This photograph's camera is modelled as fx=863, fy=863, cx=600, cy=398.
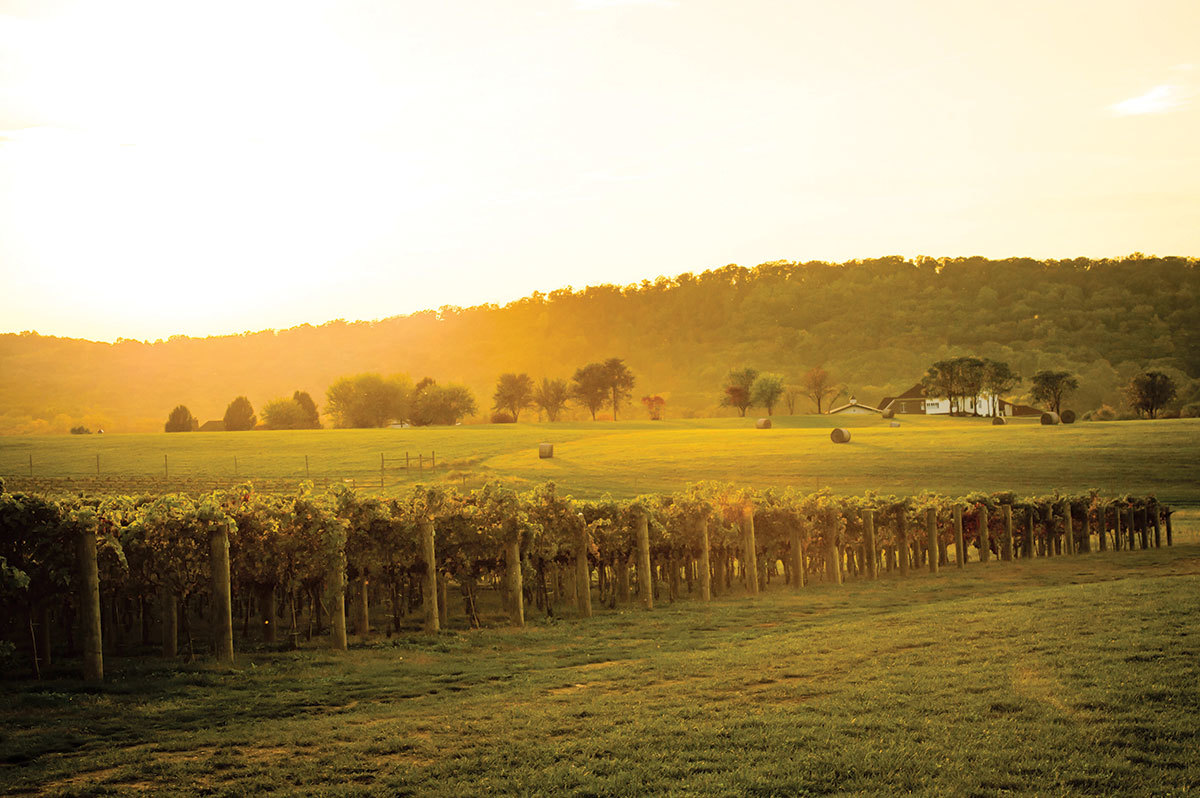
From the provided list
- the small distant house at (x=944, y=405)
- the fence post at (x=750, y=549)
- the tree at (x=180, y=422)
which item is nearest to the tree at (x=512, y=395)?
the tree at (x=180, y=422)

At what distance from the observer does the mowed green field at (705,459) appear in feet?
179

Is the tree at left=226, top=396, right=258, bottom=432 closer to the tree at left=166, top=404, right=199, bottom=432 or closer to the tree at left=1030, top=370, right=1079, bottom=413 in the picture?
the tree at left=166, top=404, right=199, bottom=432

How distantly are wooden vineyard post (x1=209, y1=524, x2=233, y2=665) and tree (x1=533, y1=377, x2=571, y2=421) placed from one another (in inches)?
4919

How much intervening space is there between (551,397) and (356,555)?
12290 centimetres

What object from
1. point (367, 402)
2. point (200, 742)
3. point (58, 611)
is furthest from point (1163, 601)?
point (367, 402)

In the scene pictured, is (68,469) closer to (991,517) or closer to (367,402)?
→ (991,517)

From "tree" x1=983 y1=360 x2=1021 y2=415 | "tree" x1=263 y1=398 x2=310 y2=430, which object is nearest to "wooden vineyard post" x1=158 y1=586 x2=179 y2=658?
"tree" x1=263 y1=398 x2=310 y2=430

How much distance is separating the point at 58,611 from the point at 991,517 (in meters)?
35.1

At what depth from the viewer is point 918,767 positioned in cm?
921

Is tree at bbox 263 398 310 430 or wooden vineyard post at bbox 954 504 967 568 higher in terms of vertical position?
tree at bbox 263 398 310 430

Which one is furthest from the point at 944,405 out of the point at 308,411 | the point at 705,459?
the point at 308,411

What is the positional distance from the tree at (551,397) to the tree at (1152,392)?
81.2m

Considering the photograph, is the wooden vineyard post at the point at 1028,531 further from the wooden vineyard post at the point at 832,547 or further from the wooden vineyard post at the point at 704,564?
the wooden vineyard post at the point at 704,564

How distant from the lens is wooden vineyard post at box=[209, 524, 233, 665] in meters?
16.0
